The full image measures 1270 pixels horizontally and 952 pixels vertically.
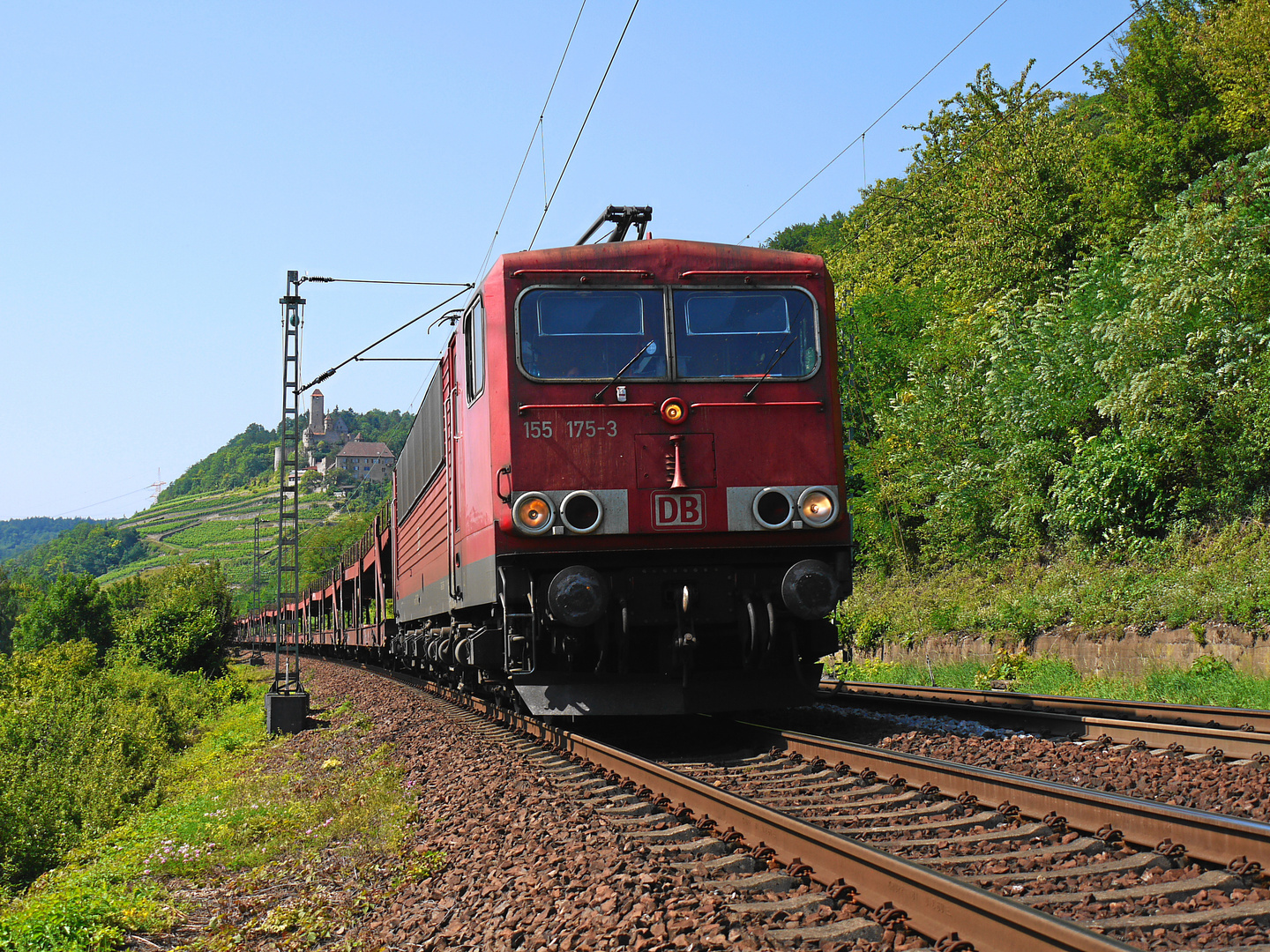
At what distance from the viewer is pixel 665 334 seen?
822 centimetres

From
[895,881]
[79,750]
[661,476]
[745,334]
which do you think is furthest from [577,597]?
[79,750]

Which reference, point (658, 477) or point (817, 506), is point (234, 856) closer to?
point (658, 477)

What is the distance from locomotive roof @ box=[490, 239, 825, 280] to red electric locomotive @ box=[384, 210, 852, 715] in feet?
0.05

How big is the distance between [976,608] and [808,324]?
35.4 feet

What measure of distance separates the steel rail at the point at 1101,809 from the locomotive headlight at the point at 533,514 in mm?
2691

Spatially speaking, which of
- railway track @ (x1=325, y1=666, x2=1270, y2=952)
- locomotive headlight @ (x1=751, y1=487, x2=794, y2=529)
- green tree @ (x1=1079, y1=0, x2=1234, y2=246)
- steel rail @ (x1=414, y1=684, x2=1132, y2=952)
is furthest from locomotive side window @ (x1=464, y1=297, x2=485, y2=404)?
green tree @ (x1=1079, y1=0, x2=1234, y2=246)

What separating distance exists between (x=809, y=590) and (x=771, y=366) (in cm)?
180

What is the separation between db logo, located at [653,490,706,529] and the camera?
25.7ft

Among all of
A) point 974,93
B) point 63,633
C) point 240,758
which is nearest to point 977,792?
point 240,758

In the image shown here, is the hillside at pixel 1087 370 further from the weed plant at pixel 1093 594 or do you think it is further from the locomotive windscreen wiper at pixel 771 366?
the locomotive windscreen wiper at pixel 771 366

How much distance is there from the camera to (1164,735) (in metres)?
6.68

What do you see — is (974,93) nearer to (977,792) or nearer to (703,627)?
(703,627)

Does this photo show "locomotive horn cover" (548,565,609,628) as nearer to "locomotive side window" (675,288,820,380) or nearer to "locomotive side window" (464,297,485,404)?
"locomotive side window" (675,288,820,380)

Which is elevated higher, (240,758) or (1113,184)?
(1113,184)
